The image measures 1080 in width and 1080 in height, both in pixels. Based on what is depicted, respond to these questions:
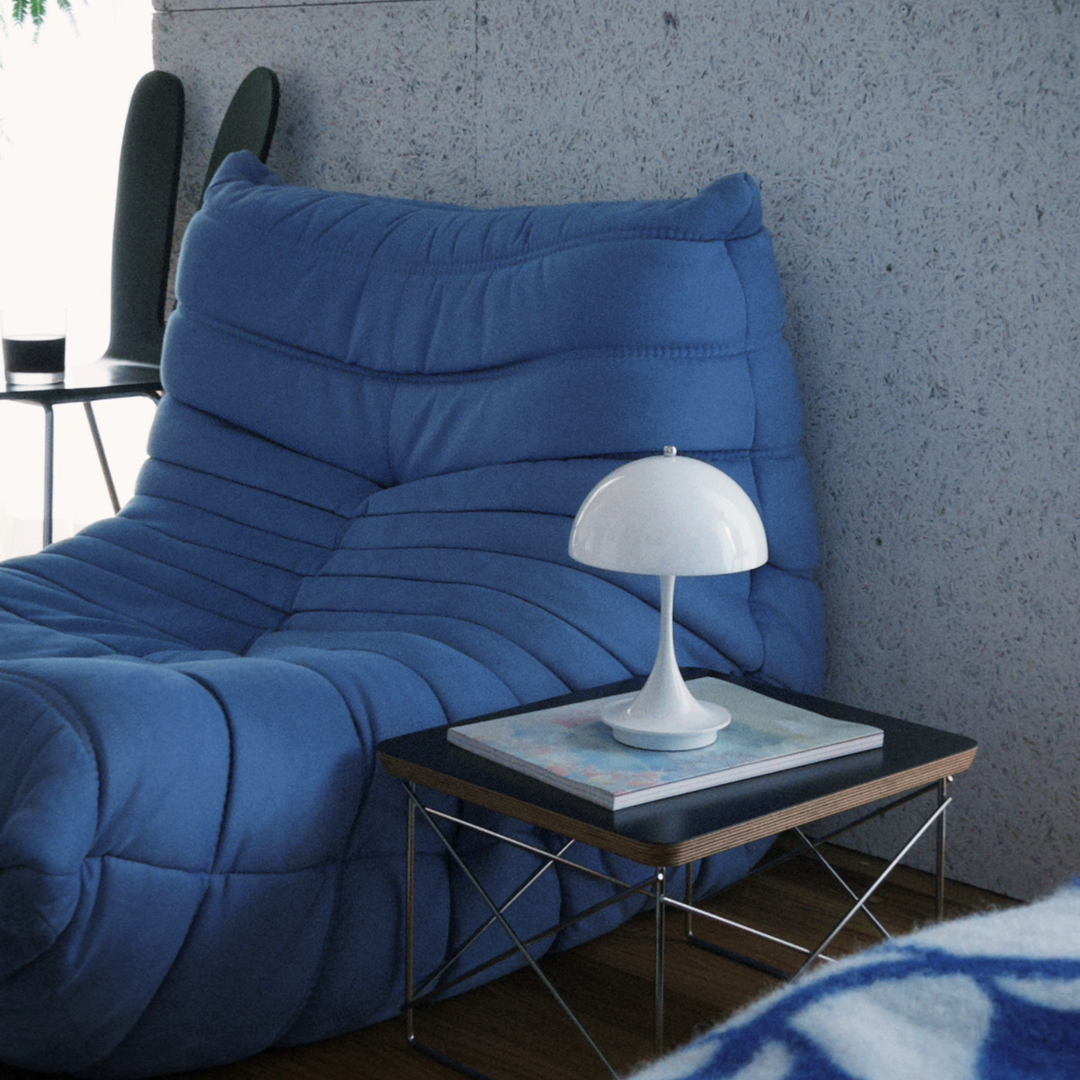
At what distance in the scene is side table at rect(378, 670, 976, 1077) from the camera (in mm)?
1177

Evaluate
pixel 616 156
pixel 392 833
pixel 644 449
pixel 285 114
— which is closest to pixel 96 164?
pixel 285 114

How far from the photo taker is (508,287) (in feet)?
6.24

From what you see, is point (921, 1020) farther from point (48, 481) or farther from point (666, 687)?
point (48, 481)

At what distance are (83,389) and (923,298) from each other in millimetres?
1569

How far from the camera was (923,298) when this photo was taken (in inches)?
72.6

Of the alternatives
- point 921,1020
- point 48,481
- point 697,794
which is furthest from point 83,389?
point 921,1020

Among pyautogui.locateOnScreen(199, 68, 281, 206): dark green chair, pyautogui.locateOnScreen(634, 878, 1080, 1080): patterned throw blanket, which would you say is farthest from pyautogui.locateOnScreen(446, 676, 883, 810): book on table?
pyautogui.locateOnScreen(199, 68, 281, 206): dark green chair

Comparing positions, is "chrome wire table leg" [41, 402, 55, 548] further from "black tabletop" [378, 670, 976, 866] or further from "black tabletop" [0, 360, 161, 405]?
"black tabletop" [378, 670, 976, 866]

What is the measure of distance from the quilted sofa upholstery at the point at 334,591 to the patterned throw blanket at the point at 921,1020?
0.80m

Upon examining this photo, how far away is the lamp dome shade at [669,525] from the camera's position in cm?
124

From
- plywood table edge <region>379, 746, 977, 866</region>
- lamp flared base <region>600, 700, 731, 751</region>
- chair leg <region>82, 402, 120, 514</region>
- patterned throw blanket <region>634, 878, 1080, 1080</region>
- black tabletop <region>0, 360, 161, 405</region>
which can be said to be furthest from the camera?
chair leg <region>82, 402, 120, 514</region>

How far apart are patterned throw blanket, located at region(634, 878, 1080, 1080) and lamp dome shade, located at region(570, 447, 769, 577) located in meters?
0.65

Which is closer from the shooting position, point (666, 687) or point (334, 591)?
point (666, 687)

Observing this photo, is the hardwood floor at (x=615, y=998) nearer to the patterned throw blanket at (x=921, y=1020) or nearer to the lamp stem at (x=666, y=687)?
the lamp stem at (x=666, y=687)
